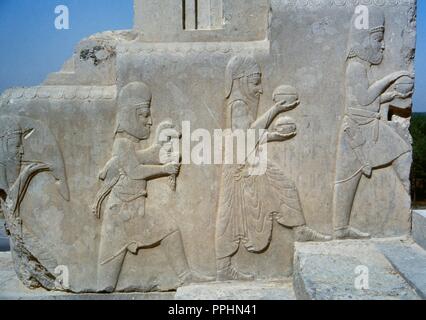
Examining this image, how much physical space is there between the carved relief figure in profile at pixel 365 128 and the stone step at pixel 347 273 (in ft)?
0.75

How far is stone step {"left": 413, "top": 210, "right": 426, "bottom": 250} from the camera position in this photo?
399 cm

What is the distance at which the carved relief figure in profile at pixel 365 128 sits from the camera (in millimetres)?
3996

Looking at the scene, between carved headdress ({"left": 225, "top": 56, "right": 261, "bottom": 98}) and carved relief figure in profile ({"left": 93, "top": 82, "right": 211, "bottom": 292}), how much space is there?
2.28ft

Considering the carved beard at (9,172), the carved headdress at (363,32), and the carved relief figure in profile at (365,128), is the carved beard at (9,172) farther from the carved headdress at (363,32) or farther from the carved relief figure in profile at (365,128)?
the carved headdress at (363,32)

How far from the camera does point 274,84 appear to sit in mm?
4035

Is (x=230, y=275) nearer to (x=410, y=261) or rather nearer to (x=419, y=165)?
(x=410, y=261)

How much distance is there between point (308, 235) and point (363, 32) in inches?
70.3

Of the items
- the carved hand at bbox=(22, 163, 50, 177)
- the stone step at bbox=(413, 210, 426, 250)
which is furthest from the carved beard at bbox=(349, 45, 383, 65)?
the carved hand at bbox=(22, 163, 50, 177)

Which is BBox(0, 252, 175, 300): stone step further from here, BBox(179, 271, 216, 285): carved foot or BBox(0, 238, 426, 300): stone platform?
BBox(179, 271, 216, 285): carved foot

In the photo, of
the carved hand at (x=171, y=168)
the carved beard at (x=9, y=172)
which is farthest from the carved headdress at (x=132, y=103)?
the carved beard at (x=9, y=172)
